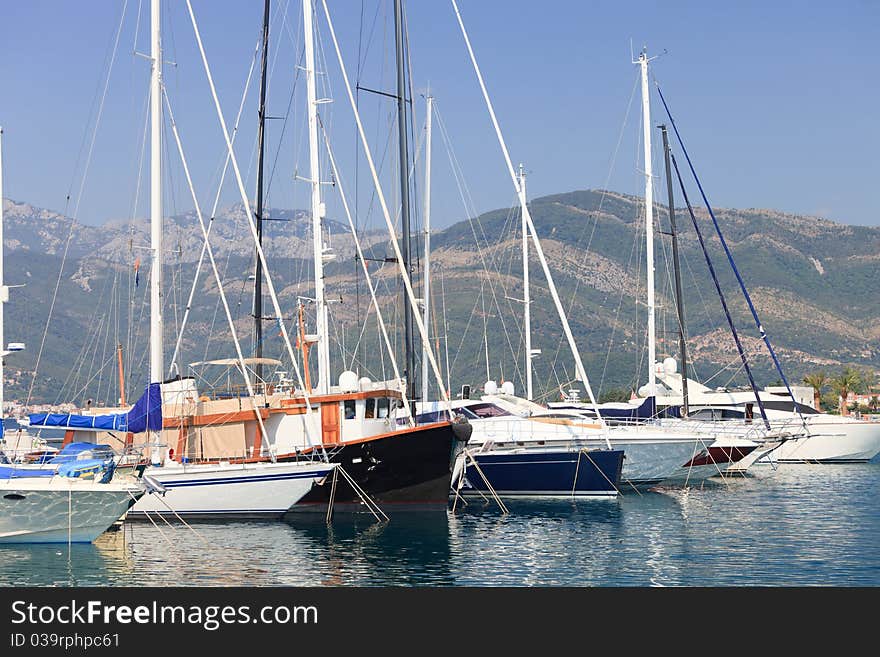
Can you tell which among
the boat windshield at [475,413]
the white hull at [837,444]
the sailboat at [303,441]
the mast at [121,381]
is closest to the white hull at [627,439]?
the boat windshield at [475,413]

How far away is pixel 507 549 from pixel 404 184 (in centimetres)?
1514

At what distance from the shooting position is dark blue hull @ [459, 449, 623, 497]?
124 ft

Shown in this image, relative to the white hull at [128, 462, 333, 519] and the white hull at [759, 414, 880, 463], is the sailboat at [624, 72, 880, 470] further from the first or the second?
the white hull at [128, 462, 333, 519]

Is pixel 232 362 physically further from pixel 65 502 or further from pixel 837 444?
pixel 837 444

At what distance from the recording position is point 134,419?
31.7 meters

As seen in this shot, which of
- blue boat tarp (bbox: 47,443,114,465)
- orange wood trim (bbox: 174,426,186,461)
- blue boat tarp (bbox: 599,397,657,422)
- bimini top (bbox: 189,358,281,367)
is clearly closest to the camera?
blue boat tarp (bbox: 47,443,114,465)

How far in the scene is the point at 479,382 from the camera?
6353 inches

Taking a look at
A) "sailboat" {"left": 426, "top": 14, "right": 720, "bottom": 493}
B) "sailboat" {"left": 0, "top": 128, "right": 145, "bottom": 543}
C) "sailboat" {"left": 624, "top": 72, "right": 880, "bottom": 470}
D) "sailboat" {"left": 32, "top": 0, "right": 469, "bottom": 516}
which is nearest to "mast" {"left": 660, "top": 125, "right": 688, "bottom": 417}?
"sailboat" {"left": 624, "top": 72, "right": 880, "bottom": 470}

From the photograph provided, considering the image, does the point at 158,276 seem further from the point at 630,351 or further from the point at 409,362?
the point at 630,351

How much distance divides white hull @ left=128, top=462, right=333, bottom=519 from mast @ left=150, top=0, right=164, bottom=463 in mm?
1341

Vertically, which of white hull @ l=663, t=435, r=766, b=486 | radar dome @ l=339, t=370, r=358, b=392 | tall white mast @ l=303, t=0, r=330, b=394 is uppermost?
tall white mast @ l=303, t=0, r=330, b=394

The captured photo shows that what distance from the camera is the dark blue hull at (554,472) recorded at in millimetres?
37938
